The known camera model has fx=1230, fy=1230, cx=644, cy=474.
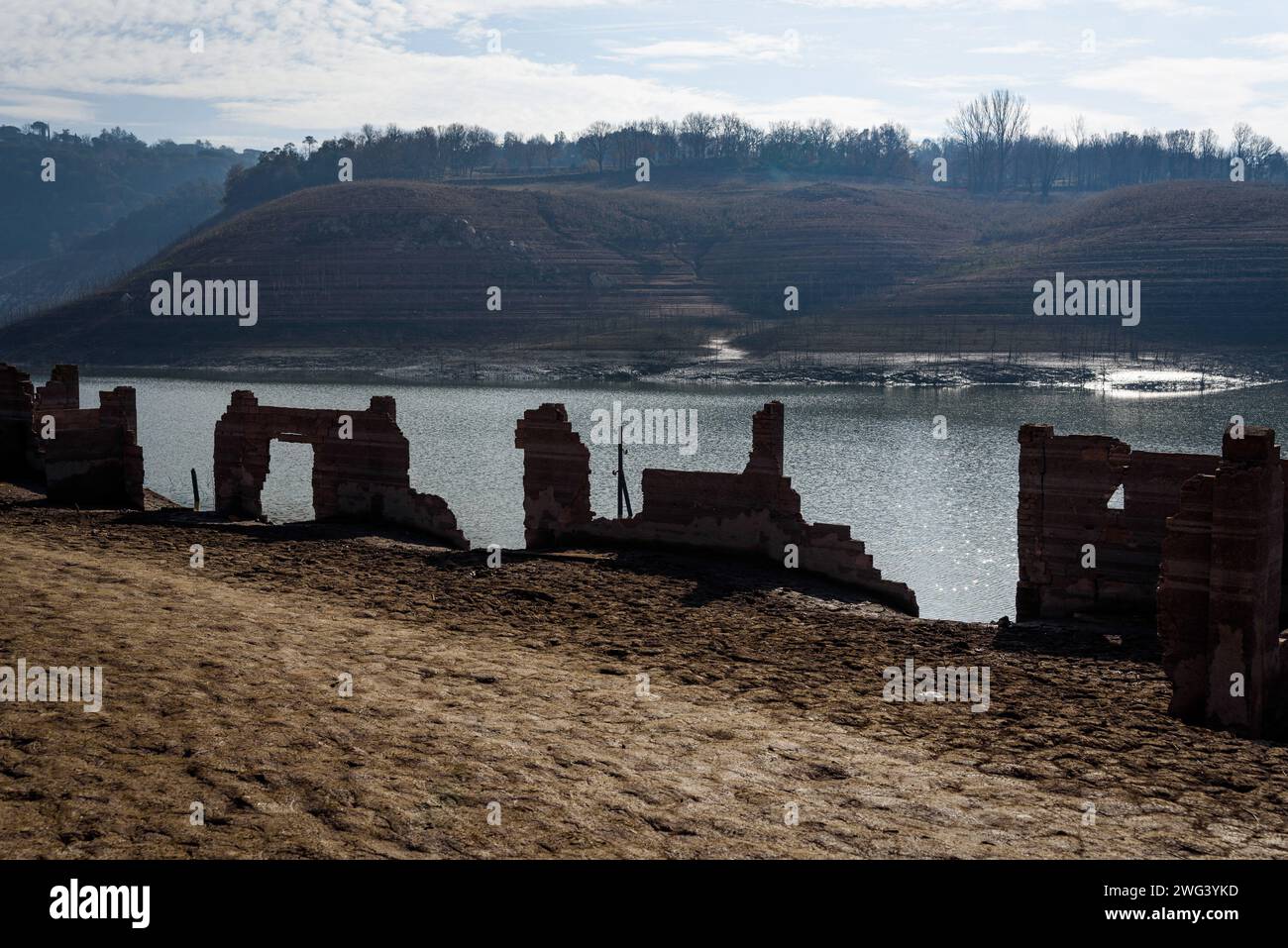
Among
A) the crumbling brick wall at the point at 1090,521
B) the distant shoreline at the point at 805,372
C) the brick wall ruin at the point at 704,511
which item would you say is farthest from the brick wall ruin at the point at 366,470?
the distant shoreline at the point at 805,372

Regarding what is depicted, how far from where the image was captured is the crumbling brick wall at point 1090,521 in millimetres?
14547

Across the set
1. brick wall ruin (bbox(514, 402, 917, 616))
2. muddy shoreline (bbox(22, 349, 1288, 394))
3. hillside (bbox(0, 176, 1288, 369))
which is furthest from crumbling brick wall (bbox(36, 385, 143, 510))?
hillside (bbox(0, 176, 1288, 369))

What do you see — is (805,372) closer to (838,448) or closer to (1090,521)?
(838,448)

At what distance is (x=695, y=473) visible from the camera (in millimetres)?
17562

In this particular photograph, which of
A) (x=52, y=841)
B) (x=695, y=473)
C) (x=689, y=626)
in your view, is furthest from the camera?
(x=695, y=473)

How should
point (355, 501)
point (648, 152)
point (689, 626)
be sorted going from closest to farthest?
Result: point (689, 626) < point (355, 501) < point (648, 152)

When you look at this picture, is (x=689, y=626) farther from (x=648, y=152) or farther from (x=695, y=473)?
(x=648, y=152)

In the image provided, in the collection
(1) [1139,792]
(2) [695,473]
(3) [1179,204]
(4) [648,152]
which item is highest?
(4) [648,152]

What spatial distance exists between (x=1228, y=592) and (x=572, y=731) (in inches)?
225

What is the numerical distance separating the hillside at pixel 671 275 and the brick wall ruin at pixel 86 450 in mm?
71463

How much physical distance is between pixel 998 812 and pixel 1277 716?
406 cm

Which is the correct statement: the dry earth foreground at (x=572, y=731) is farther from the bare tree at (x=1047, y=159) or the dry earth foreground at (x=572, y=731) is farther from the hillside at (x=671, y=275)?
the bare tree at (x=1047, y=159)

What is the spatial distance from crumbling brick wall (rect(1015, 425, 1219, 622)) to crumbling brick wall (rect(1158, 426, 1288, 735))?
11.6 feet
